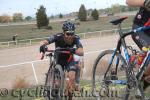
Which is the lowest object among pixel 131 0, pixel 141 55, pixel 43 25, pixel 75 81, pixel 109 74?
pixel 43 25

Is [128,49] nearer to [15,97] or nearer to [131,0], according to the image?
[131,0]

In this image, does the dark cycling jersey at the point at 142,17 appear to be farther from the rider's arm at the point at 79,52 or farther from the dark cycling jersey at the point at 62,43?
the dark cycling jersey at the point at 62,43

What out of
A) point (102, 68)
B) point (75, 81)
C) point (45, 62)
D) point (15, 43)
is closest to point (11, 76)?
point (45, 62)

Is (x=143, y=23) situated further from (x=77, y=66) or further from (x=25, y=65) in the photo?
(x=25, y=65)

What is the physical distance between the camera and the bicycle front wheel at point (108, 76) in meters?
6.23

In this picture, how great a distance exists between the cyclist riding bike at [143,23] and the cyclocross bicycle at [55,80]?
250 cm

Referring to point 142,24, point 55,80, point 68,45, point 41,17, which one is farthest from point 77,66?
point 41,17

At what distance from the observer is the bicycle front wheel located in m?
6.23

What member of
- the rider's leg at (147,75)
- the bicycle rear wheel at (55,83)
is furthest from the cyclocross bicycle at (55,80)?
the rider's leg at (147,75)

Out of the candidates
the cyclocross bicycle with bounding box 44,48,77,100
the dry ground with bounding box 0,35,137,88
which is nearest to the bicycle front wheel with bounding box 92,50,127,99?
the cyclocross bicycle with bounding box 44,48,77,100

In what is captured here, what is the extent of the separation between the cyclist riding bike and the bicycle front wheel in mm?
457

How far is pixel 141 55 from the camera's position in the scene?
5594 mm

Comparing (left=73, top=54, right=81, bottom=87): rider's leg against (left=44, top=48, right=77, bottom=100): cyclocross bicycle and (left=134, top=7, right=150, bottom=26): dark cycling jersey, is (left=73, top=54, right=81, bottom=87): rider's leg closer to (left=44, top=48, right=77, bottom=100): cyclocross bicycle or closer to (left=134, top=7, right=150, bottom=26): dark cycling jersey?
(left=44, top=48, right=77, bottom=100): cyclocross bicycle

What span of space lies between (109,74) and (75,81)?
1.93 meters
